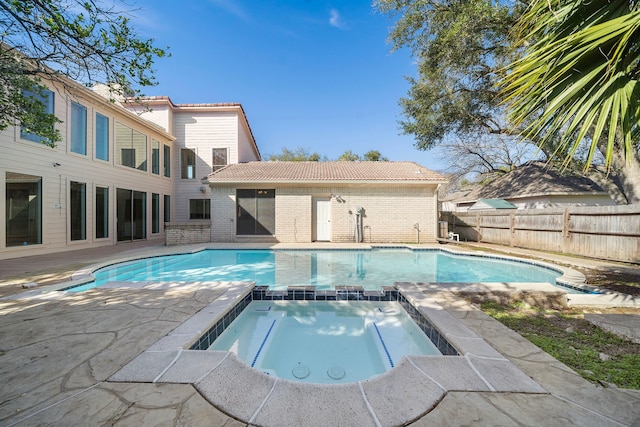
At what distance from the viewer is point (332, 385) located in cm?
205

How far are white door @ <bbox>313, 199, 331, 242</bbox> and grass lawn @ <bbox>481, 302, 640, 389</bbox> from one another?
9.10 m

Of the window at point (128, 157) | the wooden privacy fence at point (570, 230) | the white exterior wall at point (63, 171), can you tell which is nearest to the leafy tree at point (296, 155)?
the window at point (128, 157)

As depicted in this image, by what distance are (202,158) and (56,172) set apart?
7.41 m

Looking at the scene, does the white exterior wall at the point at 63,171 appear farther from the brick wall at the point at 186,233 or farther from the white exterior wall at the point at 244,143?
the white exterior wall at the point at 244,143

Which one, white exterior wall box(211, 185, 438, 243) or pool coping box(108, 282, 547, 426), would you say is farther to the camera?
white exterior wall box(211, 185, 438, 243)

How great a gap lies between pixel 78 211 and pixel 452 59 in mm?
14831

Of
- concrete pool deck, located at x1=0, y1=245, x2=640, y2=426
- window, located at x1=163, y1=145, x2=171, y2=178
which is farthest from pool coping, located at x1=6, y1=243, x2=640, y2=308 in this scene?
window, located at x1=163, y1=145, x2=171, y2=178

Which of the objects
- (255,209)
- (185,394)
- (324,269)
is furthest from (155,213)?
(185,394)

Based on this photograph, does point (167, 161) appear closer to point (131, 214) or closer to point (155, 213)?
point (155, 213)

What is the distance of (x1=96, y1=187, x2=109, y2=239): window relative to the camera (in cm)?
1075

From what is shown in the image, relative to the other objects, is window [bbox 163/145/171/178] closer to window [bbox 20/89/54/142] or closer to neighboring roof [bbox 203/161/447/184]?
neighboring roof [bbox 203/161/447/184]

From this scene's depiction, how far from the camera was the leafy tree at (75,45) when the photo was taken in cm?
338

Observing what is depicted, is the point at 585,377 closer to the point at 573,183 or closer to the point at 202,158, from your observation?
the point at 202,158

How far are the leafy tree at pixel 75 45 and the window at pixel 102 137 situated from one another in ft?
24.0
